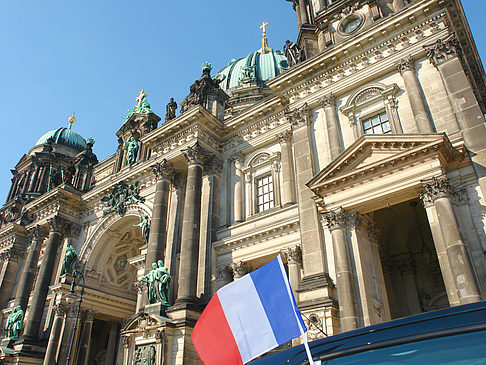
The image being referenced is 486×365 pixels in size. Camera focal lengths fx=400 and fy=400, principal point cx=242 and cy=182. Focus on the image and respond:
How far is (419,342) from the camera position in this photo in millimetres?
2281

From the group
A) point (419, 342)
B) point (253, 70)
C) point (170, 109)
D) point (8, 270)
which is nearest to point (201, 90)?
point (170, 109)

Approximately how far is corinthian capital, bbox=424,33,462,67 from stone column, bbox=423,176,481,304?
5158 millimetres

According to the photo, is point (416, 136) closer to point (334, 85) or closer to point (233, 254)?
point (334, 85)

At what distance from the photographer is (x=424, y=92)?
49.0ft

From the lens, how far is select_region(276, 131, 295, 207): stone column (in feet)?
59.9

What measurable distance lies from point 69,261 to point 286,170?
16111 millimetres

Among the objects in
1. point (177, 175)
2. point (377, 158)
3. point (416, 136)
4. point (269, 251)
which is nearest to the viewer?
point (416, 136)

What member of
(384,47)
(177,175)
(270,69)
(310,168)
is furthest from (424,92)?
(270,69)

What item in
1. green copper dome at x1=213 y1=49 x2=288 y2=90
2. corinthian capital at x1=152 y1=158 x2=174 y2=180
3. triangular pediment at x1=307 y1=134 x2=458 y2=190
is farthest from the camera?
green copper dome at x1=213 y1=49 x2=288 y2=90

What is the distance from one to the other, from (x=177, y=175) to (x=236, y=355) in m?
19.3

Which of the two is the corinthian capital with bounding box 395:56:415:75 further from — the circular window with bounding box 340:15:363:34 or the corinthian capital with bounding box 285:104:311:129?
the circular window with bounding box 340:15:363:34

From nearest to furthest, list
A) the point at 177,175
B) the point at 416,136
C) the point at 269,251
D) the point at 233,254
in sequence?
the point at 416,136 < the point at 269,251 < the point at 233,254 < the point at 177,175

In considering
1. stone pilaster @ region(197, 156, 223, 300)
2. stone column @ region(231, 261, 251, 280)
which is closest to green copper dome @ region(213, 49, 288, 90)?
stone pilaster @ region(197, 156, 223, 300)

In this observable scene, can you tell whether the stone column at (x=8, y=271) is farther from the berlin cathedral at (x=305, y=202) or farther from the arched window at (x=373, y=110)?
the arched window at (x=373, y=110)
